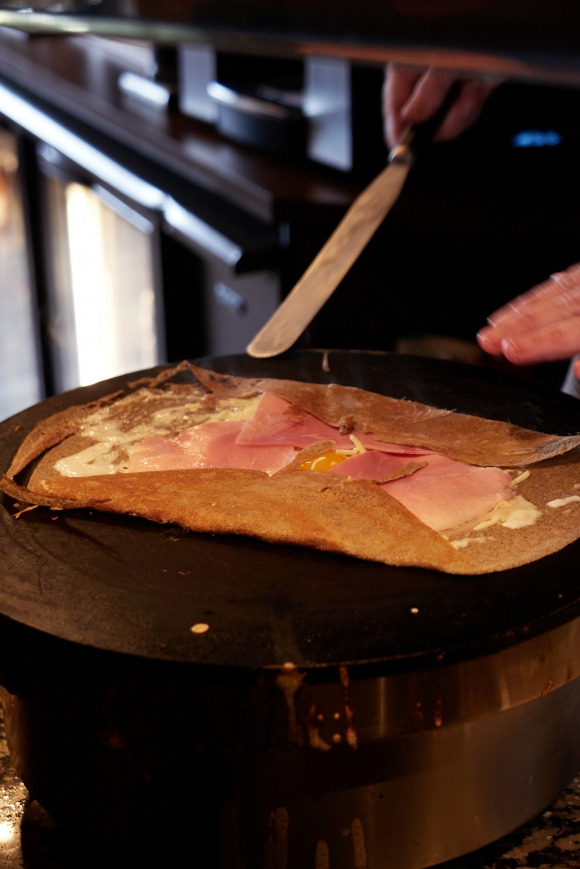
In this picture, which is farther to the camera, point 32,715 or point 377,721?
point 32,715

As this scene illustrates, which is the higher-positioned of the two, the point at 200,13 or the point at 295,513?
the point at 200,13

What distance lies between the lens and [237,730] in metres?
0.92

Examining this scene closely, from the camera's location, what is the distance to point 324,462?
1.40 m

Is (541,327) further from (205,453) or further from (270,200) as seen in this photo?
(270,200)

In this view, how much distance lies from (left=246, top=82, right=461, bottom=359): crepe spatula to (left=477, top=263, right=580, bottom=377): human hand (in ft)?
1.08

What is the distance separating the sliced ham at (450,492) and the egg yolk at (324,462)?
5.3 inches

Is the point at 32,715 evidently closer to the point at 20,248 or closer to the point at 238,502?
the point at 238,502

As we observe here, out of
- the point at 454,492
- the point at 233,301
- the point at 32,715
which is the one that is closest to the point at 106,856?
the point at 32,715

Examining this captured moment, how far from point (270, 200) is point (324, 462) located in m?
1.60

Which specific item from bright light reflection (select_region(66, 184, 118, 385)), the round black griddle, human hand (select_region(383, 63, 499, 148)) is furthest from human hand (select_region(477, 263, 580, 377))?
bright light reflection (select_region(66, 184, 118, 385))

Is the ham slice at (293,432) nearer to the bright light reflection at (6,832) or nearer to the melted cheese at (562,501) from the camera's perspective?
the melted cheese at (562,501)

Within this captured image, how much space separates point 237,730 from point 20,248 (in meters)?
4.74

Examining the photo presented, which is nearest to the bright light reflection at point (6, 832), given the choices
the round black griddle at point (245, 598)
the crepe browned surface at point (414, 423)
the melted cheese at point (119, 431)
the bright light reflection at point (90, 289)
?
the round black griddle at point (245, 598)

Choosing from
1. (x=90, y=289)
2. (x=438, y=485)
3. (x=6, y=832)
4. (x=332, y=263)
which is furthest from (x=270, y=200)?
(x=6, y=832)
